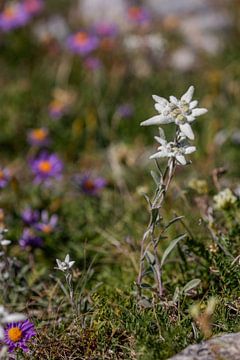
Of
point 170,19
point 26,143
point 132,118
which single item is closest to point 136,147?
point 132,118

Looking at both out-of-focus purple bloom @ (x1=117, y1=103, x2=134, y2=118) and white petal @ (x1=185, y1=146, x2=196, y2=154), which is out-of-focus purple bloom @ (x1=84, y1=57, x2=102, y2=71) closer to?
out-of-focus purple bloom @ (x1=117, y1=103, x2=134, y2=118)

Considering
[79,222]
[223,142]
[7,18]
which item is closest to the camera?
[79,222]

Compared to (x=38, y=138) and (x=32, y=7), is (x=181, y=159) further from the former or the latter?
(x=32, y=7)

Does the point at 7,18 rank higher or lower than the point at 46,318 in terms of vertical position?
higher

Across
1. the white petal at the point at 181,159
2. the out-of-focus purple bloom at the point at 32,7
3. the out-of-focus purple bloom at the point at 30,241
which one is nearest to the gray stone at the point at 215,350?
the white petal at the point at 181,159

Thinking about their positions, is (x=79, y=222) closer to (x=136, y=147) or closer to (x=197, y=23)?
(x=136, y=147)
